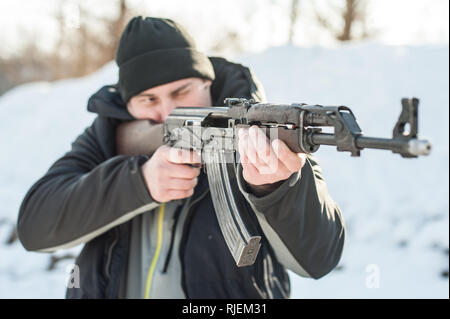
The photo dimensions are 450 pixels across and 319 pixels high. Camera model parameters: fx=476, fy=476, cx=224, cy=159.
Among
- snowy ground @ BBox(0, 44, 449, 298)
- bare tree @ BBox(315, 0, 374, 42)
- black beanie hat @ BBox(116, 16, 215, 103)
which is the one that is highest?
bare tree @ BBox(315, 0, 374, 42)

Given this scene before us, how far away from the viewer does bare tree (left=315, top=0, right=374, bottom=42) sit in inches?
420

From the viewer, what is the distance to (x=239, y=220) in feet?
5.49

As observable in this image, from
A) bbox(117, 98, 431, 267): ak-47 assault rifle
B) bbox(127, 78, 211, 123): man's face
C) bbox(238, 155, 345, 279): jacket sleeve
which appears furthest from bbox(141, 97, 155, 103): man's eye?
bbox(238, 155, 345, 279): jacket sleeve

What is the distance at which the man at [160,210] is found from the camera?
5.67ft

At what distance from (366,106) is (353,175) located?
1.05m

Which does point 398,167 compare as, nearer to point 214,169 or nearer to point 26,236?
point 214,169

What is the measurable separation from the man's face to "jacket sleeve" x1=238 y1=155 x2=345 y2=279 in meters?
0.68

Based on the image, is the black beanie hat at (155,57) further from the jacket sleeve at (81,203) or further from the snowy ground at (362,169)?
the snowy ground at (362,169)

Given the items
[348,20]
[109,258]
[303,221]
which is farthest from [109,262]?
[348,20]

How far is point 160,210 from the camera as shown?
212 cm

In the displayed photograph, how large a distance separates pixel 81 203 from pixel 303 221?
948mm

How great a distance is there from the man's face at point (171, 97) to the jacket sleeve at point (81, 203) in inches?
11.4

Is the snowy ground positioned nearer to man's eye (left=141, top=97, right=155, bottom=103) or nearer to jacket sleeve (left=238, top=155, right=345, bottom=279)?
jacket sleeve (left=238, top=155, right=345, bottom=279)

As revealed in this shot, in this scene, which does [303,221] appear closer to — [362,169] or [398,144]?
[398,144]
